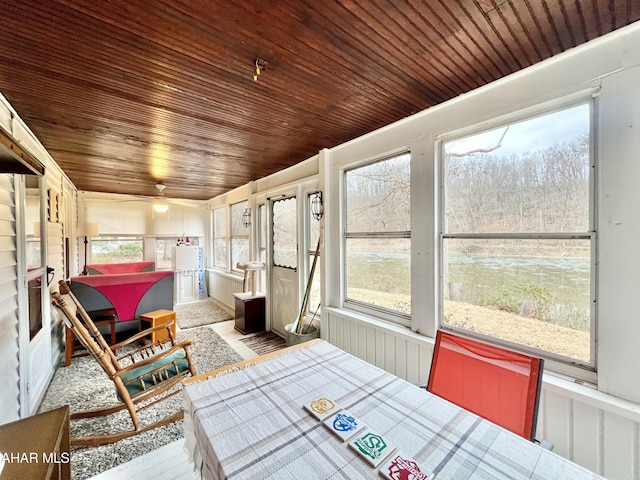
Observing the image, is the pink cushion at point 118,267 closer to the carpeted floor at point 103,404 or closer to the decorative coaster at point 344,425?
the carpeted floor at point 103,404

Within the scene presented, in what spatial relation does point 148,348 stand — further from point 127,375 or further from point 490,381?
point 490,381

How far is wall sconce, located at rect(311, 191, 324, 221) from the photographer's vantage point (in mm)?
2957

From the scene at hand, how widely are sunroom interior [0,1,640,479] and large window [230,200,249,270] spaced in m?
1.63

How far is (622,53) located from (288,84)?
5.43ft

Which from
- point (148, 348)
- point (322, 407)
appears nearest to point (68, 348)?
point (148, 348)

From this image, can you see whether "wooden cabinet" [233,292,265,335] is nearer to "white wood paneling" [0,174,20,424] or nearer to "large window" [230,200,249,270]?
"large window" [230,200,249,270]

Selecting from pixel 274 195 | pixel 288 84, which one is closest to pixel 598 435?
pixel 288 84

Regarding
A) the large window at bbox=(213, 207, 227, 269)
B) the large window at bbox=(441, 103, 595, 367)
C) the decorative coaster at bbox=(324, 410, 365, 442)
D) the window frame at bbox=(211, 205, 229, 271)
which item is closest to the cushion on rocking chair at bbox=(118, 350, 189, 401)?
the decorative coaster at bbox=(324, 410, 365, 442)

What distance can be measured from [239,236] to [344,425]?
4.37 meters

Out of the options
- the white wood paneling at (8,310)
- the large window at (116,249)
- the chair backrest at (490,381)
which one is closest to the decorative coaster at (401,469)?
the chair backrest at (490,381)

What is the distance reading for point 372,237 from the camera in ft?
8.34

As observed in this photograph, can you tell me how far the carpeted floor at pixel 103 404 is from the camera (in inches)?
66.9

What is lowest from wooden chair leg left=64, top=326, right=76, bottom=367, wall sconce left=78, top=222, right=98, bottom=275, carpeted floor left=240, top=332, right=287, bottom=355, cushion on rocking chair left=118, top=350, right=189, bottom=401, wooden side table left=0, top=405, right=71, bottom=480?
carpeted floor left=240, top=332, right=287, bottom=355

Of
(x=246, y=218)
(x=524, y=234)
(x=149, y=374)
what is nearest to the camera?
(x=524, y=234)
